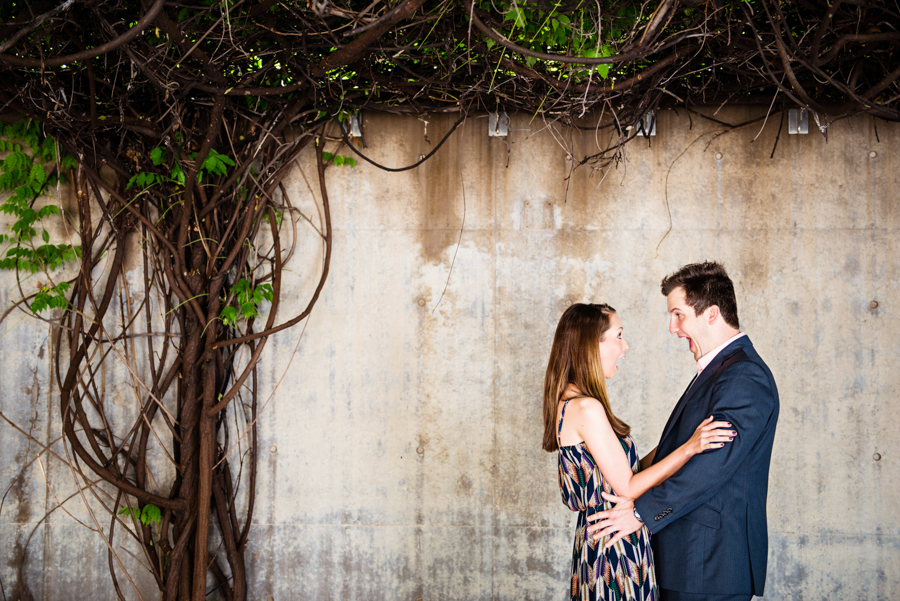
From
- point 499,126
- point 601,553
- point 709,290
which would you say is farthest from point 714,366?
point 499,126

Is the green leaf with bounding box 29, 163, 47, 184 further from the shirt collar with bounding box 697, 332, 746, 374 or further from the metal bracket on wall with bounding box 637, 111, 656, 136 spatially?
the shirt collar with bounding box 697, 332, 746, 374

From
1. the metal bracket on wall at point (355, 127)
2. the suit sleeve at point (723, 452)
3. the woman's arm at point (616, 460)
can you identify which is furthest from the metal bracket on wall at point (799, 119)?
the metal bracket on wall at point (355, 127)

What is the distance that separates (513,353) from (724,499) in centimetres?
145

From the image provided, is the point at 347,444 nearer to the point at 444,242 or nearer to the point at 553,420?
the point at 444,242

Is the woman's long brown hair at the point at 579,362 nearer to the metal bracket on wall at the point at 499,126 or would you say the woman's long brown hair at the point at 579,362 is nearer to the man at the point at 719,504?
the man at the point at 719,504

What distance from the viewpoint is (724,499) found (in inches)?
76.4

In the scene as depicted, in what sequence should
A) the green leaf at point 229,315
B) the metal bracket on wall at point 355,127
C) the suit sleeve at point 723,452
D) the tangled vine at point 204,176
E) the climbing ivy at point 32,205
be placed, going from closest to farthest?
the suit sleeve at point 723,452 < the tangled vine at point 204,176 < the green leaf at point 229,315 < the climbing ivy at point 32,205 < the metal bracket on wall at point 355,127

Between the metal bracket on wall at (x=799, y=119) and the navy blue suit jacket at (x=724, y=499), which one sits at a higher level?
the metal bracket on wall at (x=799, y=119)

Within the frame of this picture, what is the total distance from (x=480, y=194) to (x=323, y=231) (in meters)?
0.90

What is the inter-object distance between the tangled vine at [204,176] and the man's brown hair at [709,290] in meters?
1.04

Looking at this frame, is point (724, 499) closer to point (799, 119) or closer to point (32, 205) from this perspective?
point (799, 119)

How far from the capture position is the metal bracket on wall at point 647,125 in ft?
10.2

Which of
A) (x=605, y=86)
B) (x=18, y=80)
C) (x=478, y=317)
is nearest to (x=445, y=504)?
(x=478, y=317)

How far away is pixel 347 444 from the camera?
10.6ft
